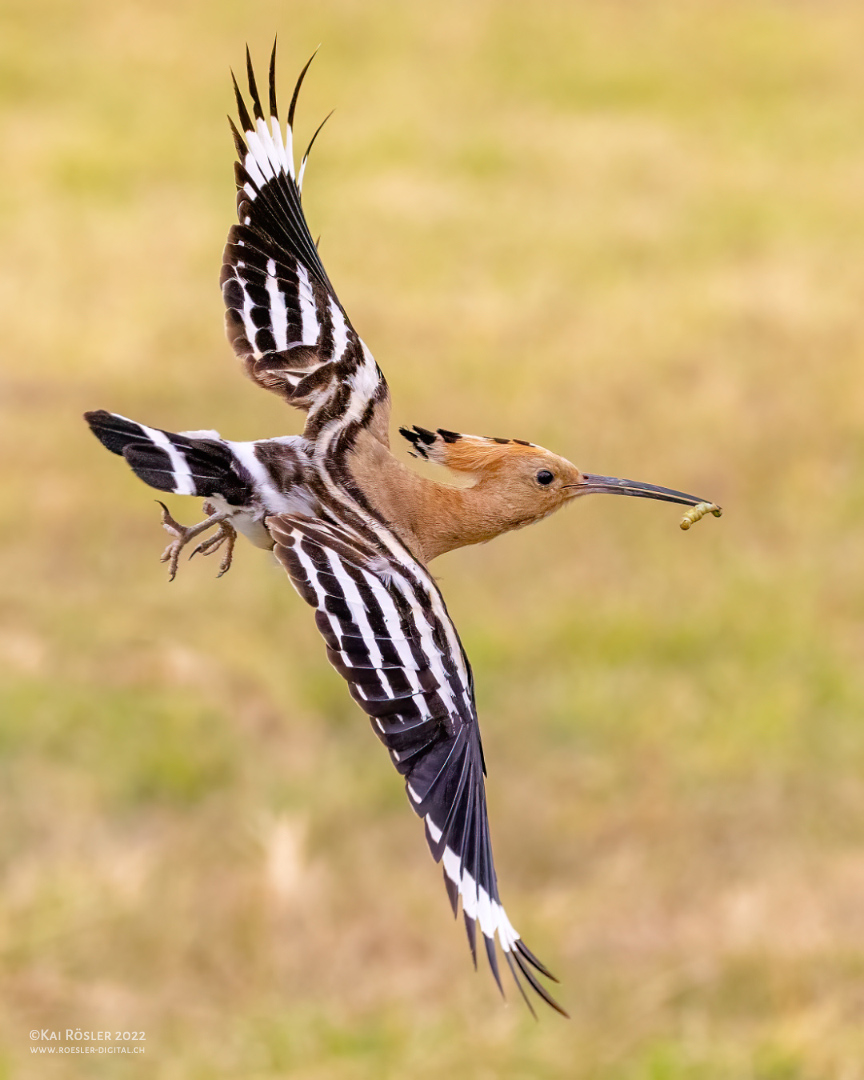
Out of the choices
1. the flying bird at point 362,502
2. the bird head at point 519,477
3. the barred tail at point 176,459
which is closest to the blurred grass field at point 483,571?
the flying bird at point 362,502

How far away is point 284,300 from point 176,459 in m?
0.40

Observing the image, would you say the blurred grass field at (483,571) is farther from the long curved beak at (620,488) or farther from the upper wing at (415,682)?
the upper wing at (415,682)

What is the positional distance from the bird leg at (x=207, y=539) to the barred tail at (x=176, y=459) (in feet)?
0.15

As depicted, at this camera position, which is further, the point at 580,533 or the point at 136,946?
the point at 580,533

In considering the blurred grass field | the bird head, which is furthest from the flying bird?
the blurred grass field

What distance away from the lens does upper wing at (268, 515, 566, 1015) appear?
166cm

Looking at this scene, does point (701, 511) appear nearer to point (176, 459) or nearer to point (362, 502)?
point (362, 502)

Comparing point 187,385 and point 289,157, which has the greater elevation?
point 187,385

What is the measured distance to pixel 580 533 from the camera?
13.3 m

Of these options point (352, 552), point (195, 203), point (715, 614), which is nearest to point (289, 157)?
point (352, 552)

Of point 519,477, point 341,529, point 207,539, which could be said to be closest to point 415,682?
point 341,529

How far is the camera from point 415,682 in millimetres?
1770

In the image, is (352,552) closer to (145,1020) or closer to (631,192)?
(145,1020)

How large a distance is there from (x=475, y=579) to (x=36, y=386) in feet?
14.7
